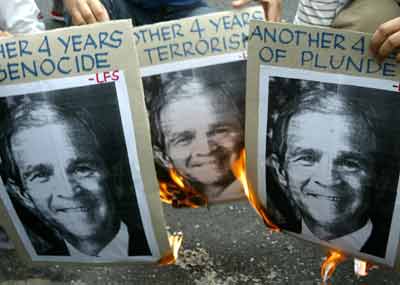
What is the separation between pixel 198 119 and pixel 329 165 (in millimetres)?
264

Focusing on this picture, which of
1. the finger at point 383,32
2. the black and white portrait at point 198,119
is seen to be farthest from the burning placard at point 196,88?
the finger at point 383,32

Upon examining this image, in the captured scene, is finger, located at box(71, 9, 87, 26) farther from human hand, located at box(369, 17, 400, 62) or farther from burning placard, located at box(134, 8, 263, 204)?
human hand, located at box(369, 17, 400, 62)

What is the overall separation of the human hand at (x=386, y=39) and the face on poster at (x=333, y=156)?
0.18 feet

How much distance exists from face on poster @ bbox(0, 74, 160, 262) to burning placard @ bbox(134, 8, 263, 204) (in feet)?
0.33

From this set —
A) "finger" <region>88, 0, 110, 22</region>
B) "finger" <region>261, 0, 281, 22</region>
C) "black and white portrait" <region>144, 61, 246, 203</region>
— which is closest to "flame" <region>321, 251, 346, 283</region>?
"black and white portrait" <region>144, 61, 246, 203</region>

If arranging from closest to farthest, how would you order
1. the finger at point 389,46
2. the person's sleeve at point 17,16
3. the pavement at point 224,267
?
1. the finger at point 389,46
2. the person's sleeve at point 17,16
3. the pavement at point 224,267

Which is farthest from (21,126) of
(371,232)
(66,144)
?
(371,232)

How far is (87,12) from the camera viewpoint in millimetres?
1077

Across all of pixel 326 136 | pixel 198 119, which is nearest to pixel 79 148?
pixel 198 119

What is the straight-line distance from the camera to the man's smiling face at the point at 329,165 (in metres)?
1.00

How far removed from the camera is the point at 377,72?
93 centimetres

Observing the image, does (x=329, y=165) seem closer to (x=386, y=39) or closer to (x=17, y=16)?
(x=386, y=39)

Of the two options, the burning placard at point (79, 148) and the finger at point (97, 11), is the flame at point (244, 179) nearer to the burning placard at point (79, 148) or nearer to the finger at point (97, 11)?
Result: the burning placard at point (79, 148)

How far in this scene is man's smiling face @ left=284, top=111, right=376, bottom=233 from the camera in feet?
3.29
